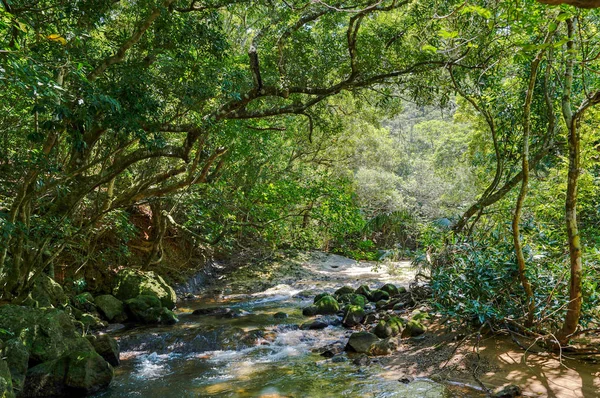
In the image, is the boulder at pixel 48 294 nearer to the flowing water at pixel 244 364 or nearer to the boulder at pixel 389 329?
the flowing water at pixel 244 364

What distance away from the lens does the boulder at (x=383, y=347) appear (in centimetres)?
707

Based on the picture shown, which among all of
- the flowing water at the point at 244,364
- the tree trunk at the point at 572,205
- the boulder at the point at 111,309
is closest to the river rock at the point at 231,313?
the flowing water at the point at 244,364

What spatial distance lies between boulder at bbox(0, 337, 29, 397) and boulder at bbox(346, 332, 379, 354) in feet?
15.8

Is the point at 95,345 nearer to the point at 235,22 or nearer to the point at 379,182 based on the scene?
the point at 235,22

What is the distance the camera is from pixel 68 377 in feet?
18.6

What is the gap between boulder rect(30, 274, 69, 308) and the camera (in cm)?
866

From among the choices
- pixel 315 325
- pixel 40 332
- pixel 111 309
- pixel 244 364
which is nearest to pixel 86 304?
pixel 111 309

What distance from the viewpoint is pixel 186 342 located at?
8.40 metres

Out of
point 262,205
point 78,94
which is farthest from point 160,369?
point 262,205

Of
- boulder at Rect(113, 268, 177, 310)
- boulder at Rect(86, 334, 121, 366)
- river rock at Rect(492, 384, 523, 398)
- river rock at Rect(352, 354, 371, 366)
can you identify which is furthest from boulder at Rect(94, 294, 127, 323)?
river rock at Rect(492, 384, 523, 398)

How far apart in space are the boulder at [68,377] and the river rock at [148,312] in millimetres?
4138

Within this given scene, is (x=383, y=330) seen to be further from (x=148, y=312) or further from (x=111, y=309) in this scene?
(x=111, y=309)

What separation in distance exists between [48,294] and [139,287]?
8.92 feet

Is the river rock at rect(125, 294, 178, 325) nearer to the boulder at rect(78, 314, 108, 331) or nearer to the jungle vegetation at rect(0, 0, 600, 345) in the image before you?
Answer: the boulder at rect(78, 314, 108, 331)
